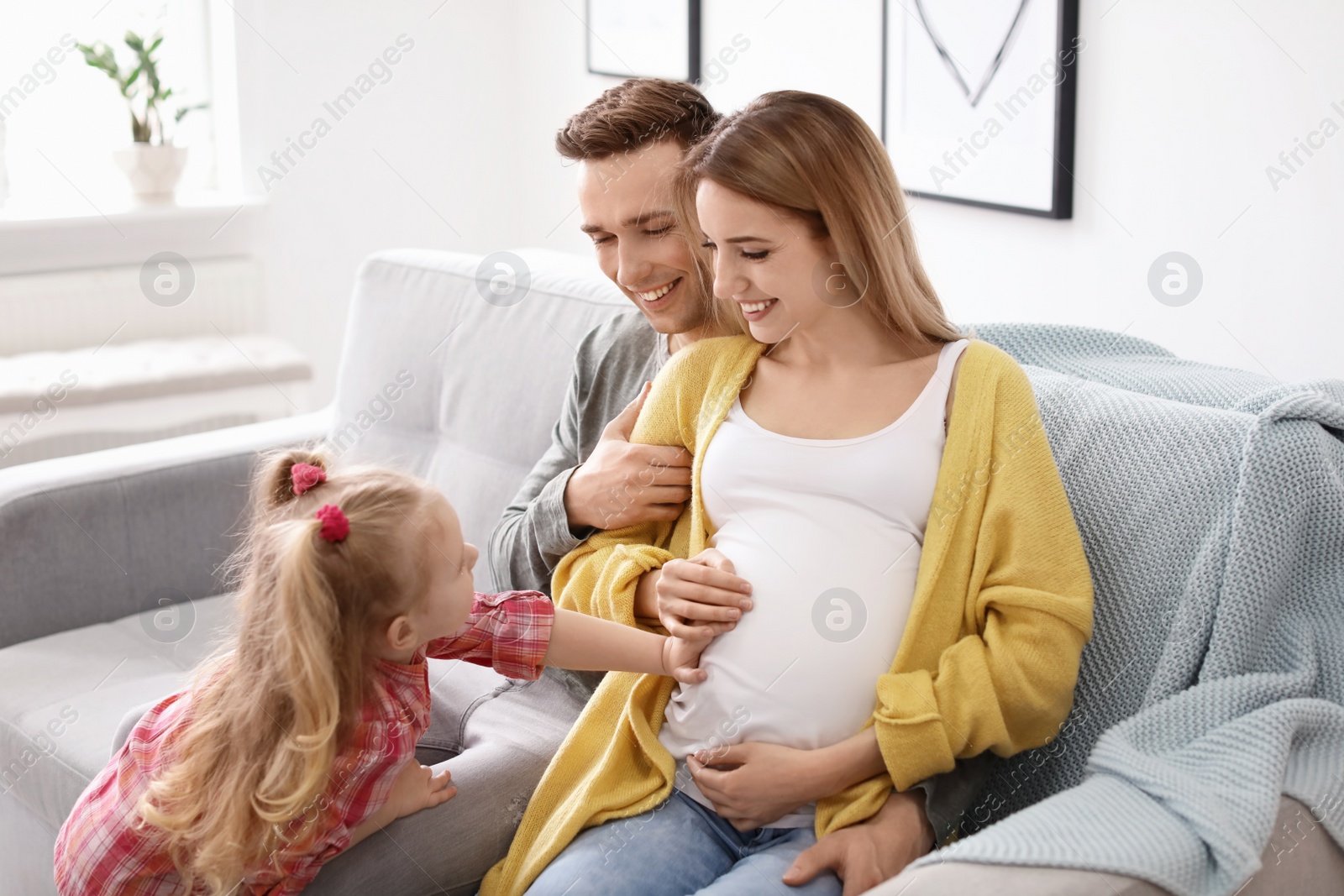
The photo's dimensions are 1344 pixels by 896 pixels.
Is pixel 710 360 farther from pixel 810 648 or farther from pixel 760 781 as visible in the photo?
pixel 760 781

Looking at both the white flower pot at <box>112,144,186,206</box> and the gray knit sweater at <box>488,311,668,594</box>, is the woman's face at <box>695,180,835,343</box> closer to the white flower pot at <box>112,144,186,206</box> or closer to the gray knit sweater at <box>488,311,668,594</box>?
the gray knit sweater at <box>488,311,668,594</box>

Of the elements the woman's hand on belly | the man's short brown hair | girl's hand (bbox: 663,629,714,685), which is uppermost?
the man's short brown hair

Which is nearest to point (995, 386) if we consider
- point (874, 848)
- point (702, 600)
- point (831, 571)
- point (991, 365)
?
point (991, 365)

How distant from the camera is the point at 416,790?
53.1 inches

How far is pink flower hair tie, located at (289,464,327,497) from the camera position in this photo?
3.96 ft

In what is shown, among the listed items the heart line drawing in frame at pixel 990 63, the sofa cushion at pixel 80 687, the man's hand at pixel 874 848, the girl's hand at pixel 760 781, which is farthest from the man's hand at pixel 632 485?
the heart line drawing in frame at pixel 990 63

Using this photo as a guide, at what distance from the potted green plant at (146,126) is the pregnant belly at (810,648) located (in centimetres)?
331

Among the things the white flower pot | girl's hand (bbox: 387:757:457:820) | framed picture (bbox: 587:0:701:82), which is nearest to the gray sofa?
girl's hand (bbox: 387:757:457:820)

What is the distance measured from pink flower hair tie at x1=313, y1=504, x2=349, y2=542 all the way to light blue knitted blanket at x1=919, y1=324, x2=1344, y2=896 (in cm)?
59

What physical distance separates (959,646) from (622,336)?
716mm

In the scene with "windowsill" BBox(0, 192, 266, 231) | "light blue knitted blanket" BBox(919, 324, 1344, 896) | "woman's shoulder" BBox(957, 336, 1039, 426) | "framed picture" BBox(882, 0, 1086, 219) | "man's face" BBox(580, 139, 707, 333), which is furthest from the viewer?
"windowsill" BBox(0, 192, 266, 231)

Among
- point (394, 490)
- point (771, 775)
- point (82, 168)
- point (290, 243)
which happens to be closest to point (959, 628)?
point (771, 775)

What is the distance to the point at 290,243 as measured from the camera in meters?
4.28

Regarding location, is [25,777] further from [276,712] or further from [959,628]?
[959,628]
